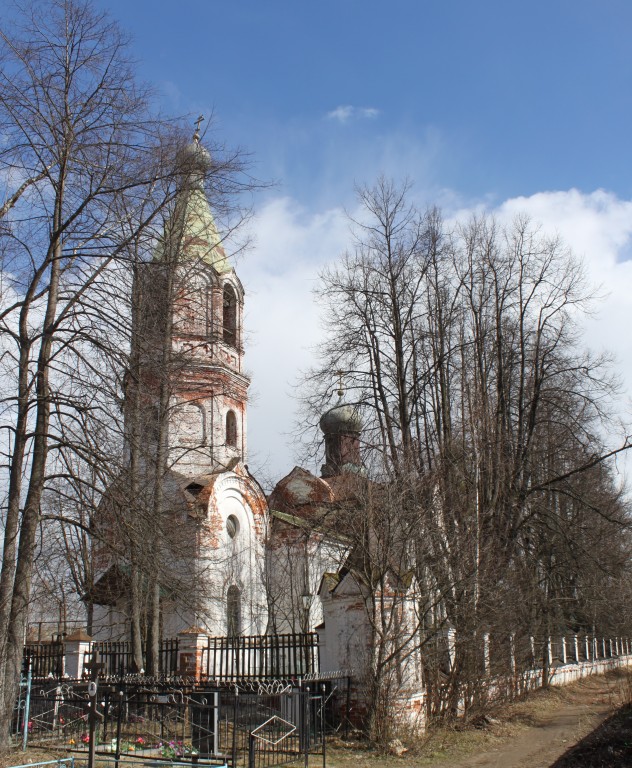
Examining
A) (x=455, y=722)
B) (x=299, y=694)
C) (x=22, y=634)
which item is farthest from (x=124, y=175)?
(x=455, y=722)

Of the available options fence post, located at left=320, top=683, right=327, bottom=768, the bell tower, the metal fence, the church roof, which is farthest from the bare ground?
the church roof

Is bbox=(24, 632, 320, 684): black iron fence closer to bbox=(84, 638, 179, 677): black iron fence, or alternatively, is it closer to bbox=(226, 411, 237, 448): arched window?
bbox=(84, 638, 179, 677): black iron fence

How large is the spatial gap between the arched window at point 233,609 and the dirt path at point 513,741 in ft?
27.6

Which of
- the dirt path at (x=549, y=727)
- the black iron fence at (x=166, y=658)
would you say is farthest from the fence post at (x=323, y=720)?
the black iron fence at (x=166, y=658)

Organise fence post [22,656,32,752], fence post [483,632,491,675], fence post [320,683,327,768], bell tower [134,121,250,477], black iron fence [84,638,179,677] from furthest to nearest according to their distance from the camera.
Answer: black iron fence [84,638,179,677] < fence post [483,632,491,675] < bell tower [134,121,250,477] < fence post [22,656,32,752] < fence post [320,683,327,768]

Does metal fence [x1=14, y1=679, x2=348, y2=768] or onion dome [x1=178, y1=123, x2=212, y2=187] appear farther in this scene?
onion dome [x1=178, y1=123, x2=212, y2=187]

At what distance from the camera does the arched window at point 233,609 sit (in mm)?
22375

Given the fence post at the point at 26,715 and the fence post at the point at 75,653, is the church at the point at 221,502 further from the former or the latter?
the fence post at the point at 26,715

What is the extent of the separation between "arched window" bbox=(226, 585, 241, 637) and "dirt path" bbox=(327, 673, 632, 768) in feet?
27.6

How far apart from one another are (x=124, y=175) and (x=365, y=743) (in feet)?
29.4

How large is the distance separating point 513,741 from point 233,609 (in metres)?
11.5

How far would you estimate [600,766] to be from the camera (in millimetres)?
7840

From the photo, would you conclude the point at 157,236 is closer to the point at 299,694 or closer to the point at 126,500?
the point at 126,500

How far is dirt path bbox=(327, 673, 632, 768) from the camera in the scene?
1098cm
